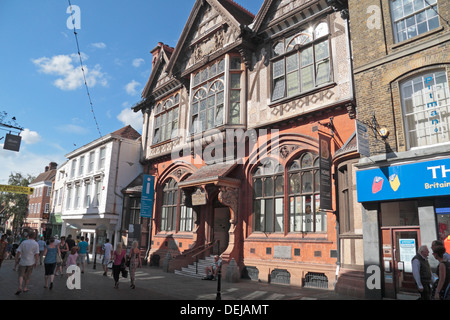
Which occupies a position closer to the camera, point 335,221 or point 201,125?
point 335,221

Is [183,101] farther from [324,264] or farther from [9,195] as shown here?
[9,195]

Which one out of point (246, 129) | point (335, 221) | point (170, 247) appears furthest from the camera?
point (170, 247)

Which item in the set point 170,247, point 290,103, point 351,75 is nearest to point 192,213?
point 170,247

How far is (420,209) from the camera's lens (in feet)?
30.8

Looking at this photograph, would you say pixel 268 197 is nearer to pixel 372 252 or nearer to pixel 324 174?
pixel 324 174

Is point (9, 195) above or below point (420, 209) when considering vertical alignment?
above

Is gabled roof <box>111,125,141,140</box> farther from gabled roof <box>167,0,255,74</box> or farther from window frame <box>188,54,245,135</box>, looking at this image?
window frame <box>188,54,245,135</box>

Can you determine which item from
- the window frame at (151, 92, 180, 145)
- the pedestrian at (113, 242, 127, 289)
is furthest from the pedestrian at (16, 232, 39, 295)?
the window frame at (151, 92, 180, 145)

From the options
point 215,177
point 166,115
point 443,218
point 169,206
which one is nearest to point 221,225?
point 215,177

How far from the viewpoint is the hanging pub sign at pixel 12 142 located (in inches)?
790

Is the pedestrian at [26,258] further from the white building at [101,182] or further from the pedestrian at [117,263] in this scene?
the white building at [101,182]

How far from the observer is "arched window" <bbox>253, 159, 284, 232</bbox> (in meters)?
14.8

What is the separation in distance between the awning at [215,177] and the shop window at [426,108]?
313 inches

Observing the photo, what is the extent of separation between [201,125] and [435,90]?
11.5 meters
